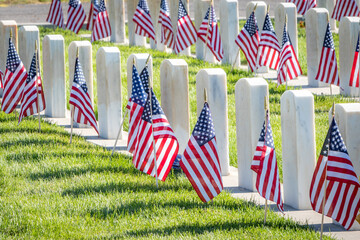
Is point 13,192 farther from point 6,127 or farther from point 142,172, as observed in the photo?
point 6,127

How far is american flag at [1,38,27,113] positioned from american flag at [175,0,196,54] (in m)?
4.23

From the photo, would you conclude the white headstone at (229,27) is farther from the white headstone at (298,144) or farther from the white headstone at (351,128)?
the white headstone at (351,128)

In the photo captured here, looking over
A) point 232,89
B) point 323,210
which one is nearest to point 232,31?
point 232,89

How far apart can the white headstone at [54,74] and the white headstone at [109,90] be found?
1.04 metres

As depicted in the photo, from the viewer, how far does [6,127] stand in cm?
985

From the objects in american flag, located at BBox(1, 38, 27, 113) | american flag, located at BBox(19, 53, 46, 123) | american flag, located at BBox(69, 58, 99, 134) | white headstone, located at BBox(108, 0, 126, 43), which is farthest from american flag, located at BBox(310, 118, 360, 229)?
white headstone, located at BBox(108, 0, 126, 43)

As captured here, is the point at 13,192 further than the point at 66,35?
No

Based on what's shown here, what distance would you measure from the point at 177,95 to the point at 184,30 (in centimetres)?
561

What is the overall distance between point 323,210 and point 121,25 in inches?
415

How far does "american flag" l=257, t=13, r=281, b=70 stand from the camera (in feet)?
38.8

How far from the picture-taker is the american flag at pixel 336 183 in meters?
6.16

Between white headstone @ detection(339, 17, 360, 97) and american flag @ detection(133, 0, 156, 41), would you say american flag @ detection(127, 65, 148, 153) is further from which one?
american flag @ detection(133, 0, 156, 41)

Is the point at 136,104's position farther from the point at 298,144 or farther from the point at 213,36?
the point at 213,36

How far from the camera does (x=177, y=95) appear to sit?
822 centimetres
